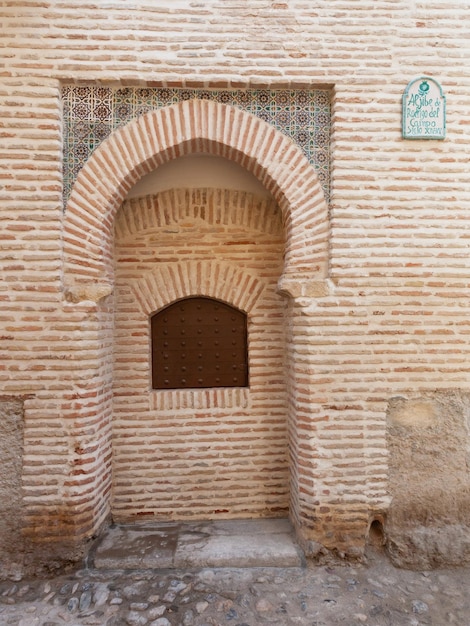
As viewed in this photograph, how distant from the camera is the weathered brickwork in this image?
127 inches

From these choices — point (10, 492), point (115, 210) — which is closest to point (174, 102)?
point (115, 210)

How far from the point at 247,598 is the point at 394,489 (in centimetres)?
133

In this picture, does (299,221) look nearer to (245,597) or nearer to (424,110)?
(424,110)

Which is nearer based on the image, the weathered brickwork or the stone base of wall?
the weathered brickwork

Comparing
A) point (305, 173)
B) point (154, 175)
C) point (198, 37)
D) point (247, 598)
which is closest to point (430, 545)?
point (247, 598)

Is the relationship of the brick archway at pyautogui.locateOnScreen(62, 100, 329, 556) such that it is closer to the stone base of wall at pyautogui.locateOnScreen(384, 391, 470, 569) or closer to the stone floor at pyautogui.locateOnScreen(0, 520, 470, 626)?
the stone floor at pyautogui.locateOnScreen(0, 520, 470, 626)

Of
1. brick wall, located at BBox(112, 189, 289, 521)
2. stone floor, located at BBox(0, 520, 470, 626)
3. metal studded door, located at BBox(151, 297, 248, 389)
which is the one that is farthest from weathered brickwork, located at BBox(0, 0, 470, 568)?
metal studded door, located at BBox(151, 297, 248, 389)

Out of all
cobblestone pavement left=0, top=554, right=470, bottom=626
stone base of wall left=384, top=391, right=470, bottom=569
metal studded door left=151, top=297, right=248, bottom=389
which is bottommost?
cobblestone pavement left=0, top=554, right=470, bottom=626

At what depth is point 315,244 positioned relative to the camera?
11.2ft

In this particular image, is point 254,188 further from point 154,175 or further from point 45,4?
point 45,4

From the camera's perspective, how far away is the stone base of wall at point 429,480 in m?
3.39

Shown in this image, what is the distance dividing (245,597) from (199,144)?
3.30 meters

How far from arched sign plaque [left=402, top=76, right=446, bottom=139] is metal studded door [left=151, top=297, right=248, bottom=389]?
202 cm

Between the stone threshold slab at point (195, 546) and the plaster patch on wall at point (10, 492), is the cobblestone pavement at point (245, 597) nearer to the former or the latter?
the stone threshold slab at point (195, 546)
